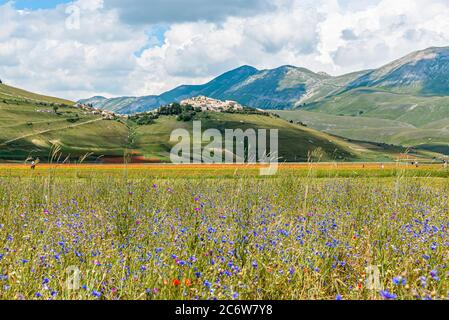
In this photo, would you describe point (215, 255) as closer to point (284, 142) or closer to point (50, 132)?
point (50, 132)

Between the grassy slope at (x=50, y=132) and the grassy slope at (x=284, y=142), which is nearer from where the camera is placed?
the grassy slope at (x=50, y=132)

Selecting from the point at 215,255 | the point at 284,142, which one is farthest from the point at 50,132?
the point at 215,255

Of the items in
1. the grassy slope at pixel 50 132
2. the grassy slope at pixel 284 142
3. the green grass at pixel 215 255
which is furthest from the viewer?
the grassy slope at pixel 284 142

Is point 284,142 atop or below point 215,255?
atop

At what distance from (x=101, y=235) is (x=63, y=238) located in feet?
4.25

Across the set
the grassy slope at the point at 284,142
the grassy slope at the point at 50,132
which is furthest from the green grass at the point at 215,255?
the grassy slope at the point at 284,142

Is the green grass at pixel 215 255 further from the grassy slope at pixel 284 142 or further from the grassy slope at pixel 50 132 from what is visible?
the grassy slope at pixel 284 142

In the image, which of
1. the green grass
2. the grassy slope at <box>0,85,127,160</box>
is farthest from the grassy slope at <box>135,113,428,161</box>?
the green grass

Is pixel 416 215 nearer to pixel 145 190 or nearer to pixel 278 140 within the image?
pixel 145 190

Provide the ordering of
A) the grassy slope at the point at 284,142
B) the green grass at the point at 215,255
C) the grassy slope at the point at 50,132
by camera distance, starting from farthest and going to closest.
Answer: the grassy slope at the point at 284,142 < the grassy slope at the point at 50,132 < the green grass at the point at 215,255

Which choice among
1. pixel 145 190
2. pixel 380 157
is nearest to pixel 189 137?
pixel 380 157

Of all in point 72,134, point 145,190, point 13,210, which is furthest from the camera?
point 72,134
